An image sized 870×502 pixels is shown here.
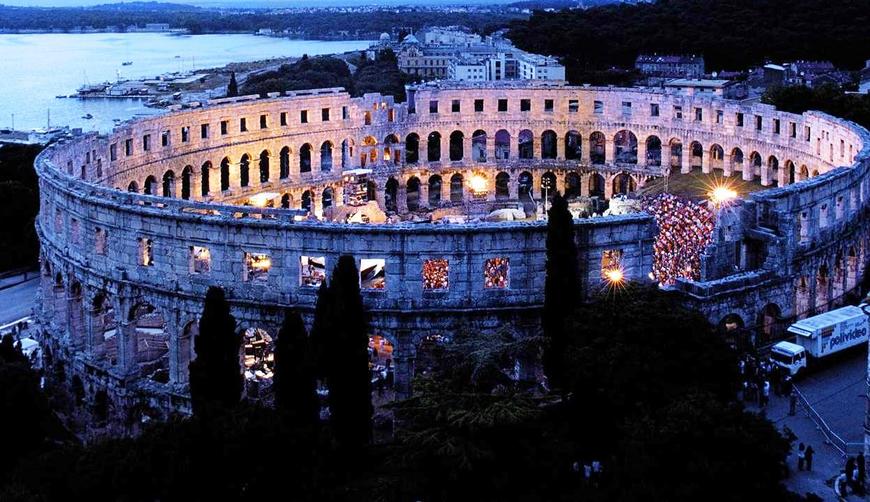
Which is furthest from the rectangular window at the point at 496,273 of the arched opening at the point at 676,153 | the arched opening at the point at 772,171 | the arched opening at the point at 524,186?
the arched opening at the point at 676,153

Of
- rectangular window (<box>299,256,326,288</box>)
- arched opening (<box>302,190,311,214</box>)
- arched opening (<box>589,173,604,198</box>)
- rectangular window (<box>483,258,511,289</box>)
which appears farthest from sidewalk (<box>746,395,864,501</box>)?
arched opening (<box>302,190,311,214</box>)

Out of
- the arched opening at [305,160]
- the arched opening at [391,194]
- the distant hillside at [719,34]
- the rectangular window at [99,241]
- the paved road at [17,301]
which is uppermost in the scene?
the distant hillside at [719,34]

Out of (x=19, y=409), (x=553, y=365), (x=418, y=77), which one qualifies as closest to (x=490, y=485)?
(x=553, y=365)

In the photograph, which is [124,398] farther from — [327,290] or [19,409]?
[327,290]

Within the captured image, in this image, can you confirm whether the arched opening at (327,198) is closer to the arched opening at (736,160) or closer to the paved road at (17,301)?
the paved road at (17,301)

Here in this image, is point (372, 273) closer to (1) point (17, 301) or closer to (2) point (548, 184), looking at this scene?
(1) point (17, 301)
